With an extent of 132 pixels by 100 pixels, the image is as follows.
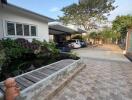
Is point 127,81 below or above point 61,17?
below

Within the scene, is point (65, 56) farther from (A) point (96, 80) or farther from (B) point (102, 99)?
(B) point (102, 99)

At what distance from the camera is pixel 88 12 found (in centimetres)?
3569

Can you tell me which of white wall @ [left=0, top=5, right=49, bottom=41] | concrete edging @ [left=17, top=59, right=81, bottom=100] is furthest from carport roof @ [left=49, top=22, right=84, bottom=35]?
concrete edging @ [left=17, top=59, right=81, bottom=100]

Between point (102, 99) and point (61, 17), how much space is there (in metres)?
33.4

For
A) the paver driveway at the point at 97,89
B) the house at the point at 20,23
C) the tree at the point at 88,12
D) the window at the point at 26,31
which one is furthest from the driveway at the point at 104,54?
the tree at the point at 88,12

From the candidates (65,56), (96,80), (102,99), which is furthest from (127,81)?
(65,56)

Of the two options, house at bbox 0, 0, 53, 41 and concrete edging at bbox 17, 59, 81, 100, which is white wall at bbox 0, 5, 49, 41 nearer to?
house at bbox 0, 0, 53, 41

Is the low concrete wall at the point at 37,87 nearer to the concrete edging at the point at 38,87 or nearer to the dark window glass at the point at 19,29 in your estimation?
the concrete edging at the point at 38,87

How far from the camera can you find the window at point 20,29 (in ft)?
29.3

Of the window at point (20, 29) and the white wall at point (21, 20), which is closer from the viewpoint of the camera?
the white wall at point (21, 20)

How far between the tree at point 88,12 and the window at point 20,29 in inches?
981

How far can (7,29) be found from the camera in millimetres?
8672

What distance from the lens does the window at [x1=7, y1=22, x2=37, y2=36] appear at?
8922 mm

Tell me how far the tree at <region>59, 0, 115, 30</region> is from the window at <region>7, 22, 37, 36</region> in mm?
24912
